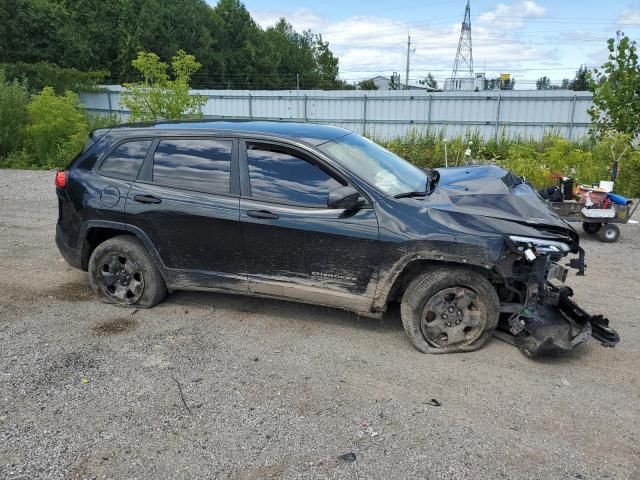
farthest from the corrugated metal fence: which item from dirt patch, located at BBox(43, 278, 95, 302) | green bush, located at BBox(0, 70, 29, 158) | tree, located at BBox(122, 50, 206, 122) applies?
dirt patch, located at BBox(43, 278, 95, 302)

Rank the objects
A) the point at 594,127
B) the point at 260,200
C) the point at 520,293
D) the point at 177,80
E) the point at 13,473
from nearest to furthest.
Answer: the point at 13,473 → the point at 520,293 → the point at 260,200 → the point at 594,127 → the point at 177,80

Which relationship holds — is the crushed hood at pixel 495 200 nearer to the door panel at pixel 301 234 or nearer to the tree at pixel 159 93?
the door panel at pixel 301 234

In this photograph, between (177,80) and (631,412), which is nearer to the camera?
(631,412)

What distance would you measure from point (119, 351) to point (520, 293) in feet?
10.8

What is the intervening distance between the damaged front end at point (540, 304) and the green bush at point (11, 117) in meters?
16.4

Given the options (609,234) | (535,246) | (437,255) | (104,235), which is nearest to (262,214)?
(437,255)

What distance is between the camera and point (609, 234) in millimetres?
7559

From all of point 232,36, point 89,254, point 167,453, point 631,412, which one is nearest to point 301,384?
point 167,453

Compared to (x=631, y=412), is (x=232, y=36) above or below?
above

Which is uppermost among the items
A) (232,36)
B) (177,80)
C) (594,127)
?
(232,36)

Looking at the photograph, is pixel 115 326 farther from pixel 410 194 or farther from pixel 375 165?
pixel 410 194

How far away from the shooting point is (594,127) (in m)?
11.3

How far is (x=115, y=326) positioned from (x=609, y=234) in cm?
681

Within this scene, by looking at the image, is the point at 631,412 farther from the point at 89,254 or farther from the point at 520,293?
the point at 89,254
